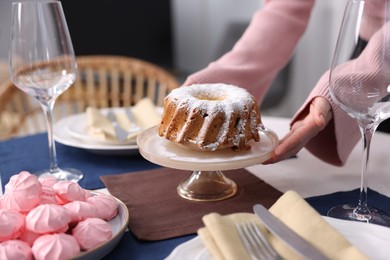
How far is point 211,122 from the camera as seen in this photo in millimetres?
777

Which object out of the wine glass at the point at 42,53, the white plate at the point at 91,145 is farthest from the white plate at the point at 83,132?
the wine glass at the point at 42,53

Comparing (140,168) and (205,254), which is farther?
(140,168)

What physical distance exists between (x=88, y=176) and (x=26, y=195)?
0.33 meters

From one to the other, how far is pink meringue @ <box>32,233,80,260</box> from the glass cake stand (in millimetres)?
238

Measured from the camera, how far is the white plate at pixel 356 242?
57 cm

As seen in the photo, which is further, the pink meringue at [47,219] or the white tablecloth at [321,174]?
the white tablecloth at [321,174]

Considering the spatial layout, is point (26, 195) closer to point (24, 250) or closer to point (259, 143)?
point (24, 250)

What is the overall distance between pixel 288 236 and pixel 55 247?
0.26m

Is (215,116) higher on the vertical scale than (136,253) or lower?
higher

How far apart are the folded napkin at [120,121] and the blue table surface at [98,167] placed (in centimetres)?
5

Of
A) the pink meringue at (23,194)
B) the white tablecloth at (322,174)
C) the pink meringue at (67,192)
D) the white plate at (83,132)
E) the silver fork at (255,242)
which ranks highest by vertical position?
the pink meringue at (23,194)

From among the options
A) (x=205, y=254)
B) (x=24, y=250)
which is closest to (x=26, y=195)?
(x=24, y=250)

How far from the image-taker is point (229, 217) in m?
0.60

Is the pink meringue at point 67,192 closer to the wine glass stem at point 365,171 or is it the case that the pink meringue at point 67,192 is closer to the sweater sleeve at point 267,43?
the wine glass stem at point 365,171
